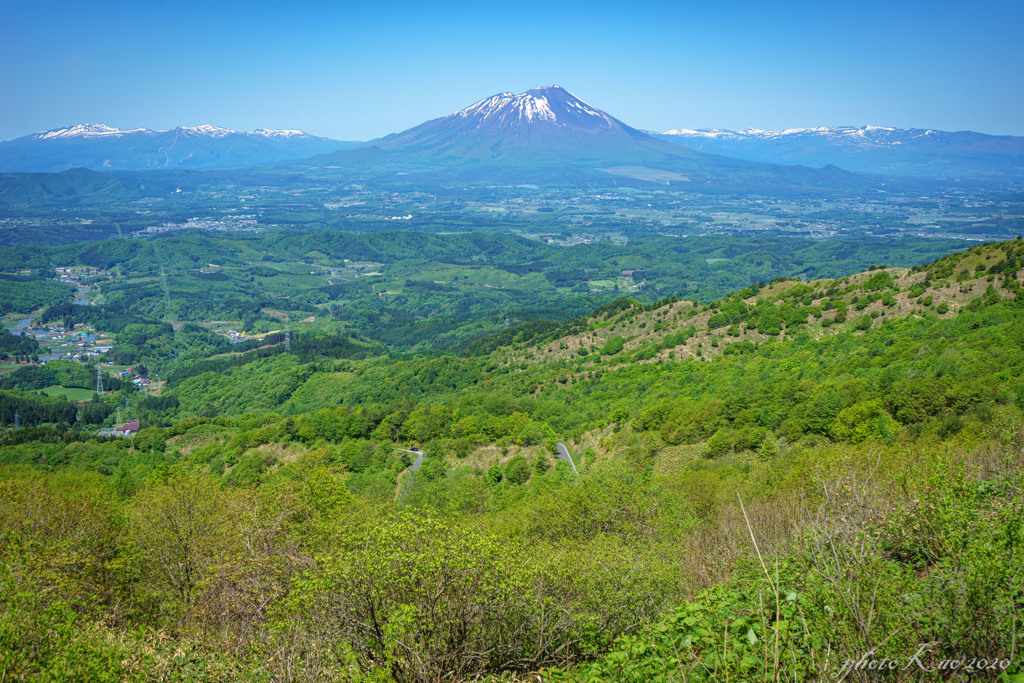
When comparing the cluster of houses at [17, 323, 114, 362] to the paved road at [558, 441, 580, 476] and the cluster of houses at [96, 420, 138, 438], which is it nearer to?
the cluster of houses at [96, 420, 138, 438]

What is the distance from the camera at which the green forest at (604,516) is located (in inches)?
348

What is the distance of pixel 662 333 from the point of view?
72.4 meters

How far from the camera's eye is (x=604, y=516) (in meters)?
23.4

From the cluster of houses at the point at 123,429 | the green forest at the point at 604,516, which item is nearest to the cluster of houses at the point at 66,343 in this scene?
the cluster of houses at the point at 123,429

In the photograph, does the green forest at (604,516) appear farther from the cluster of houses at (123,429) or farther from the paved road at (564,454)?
the cluster of houses at (123,429)

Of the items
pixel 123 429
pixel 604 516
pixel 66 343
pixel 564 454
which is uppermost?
pixel 604 516

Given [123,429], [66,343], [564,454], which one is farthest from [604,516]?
[66,343]

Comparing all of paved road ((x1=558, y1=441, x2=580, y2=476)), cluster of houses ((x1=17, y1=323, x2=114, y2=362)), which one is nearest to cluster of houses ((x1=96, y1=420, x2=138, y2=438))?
cluster of houses ((x1=17, y1=323, x2=114, y2=362))

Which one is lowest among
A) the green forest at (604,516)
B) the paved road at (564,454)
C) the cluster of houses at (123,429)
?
the cluster of houses at (123,429)

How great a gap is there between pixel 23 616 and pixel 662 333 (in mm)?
67137

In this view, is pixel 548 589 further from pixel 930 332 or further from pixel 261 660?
pixel 930 332

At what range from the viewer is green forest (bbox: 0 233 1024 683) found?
8.83 metres

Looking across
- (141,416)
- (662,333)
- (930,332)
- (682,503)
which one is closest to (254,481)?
(682,503)

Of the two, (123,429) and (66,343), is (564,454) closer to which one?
(123,429)
